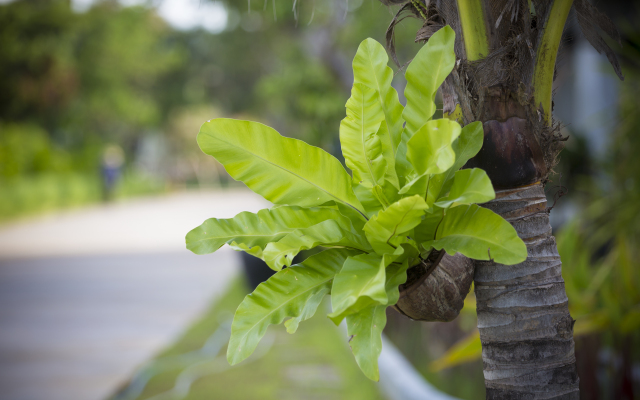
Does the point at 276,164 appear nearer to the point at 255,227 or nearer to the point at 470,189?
the point at 255,227

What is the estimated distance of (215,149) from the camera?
98 cm

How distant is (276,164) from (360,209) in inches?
8.1

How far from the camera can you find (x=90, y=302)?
19.8ft

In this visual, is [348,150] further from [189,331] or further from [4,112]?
[4,112]

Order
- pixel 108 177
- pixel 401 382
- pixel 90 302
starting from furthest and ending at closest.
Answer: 1. pixel 108 177
2. pixel 90 302
3. pixel 401 382

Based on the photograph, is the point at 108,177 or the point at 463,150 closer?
the point at 463,150

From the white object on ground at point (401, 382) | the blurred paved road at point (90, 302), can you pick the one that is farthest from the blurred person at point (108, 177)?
the white object on ground at point (401, 382)

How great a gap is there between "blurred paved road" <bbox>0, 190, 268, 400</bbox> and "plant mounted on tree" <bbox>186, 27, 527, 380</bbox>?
3110mm

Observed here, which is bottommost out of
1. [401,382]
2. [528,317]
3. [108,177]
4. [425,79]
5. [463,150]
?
[401,382]

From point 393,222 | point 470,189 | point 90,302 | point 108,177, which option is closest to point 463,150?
point 470,189

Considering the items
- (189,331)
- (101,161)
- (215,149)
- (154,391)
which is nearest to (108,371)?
(154,391)

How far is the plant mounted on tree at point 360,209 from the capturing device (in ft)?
3.01

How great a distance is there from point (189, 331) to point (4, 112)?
15.3 meters

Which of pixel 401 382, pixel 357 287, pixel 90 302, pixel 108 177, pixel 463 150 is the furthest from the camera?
pixel 108 177
